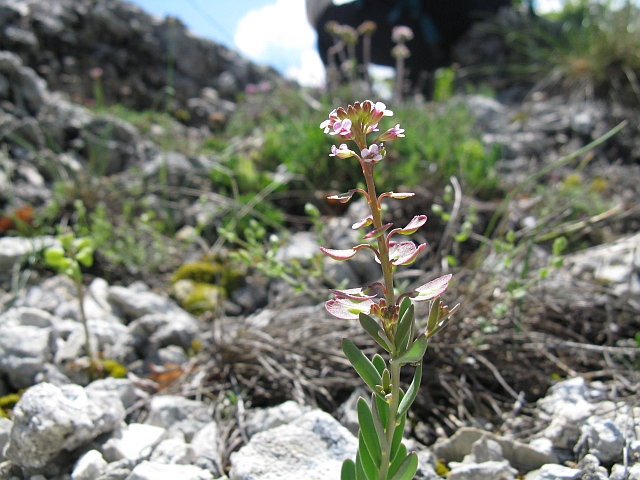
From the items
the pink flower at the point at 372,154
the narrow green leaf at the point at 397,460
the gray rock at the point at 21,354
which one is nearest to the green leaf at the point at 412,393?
the narrow green leaf at the point at 397,460

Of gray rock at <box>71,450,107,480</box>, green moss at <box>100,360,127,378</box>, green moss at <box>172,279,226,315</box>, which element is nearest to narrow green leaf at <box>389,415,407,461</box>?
gray rock at <box>71,450,107,480</box>

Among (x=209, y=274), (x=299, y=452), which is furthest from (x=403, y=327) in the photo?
(x=209, y=274)

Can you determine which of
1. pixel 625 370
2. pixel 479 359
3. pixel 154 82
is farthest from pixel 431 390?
pixel 154 82

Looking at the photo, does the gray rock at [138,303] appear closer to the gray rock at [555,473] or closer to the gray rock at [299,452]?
the gray rock at [299,452]

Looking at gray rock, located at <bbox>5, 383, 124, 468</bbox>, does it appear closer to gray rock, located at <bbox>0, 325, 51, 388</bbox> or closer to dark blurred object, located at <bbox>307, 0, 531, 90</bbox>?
gray rock, located at <bbox>0, 325, 51, 388</bbox>

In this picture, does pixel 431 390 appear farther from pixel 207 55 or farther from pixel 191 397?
pixel 207 55

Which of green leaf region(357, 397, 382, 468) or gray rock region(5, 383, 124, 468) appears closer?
green leaf region(357, 397, 382, 468)

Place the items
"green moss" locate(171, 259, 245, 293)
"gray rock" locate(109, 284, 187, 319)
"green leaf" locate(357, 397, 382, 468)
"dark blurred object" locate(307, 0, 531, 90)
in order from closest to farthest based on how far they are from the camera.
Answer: "green leaf" locate(357, 397, 382, 468) → "gray rock" locate(109, 284, 187, 319) → "green moss" locate(171, 259, 245, 293) → "dark blurred object" locate(307, 0, 531, 90)
